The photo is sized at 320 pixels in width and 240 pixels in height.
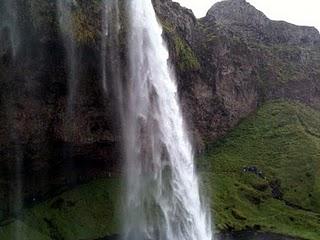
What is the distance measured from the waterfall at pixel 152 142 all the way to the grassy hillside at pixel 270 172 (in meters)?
9.35

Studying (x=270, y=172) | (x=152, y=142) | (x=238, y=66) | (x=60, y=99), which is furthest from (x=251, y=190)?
(x=60, y=99)

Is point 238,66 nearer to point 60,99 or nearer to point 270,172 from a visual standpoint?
point 270,172

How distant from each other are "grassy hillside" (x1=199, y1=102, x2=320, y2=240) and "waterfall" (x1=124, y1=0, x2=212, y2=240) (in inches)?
368

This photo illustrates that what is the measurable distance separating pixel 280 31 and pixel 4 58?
10380 cm

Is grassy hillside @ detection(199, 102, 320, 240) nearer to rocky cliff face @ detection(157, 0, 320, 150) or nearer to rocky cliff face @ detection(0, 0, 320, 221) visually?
rocky cliff face @ detection(157, 0, 320, 150)

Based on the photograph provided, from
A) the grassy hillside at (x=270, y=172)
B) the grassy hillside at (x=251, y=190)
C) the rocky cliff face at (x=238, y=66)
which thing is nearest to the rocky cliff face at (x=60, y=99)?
the rocky cliff face at (x=238, y=66)

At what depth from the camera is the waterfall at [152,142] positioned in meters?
80.6

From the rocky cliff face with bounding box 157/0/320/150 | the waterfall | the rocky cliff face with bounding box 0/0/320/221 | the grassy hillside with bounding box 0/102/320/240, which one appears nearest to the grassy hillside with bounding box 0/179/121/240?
the grassy hillside with bounding box 0/102/320/240

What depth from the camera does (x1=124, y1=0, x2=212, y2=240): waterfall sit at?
80562 millimetres

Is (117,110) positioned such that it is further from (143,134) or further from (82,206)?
(82,206)

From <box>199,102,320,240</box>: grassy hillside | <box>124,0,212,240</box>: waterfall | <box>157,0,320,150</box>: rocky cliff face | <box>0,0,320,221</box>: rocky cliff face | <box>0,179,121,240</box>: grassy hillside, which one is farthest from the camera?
<box>157,0,320,150</box>: rocky cliff face

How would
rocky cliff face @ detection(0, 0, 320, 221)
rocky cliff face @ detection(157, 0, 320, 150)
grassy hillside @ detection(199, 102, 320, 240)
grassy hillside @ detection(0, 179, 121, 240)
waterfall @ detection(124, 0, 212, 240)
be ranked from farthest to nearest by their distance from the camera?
rocky cliff face @ detection(157, 0, 320, 150)
grassy hillside @ detection(199, 102, 320, 240)
waterfall @ detection(124, 0, 212, 240)
grassy hillside @ detection(0, 179, 121, 240)
rocky cliff face @ detection(0, 0, 320, 221)

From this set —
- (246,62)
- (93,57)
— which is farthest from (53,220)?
(246,62)

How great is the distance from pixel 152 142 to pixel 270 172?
30.5 meters
